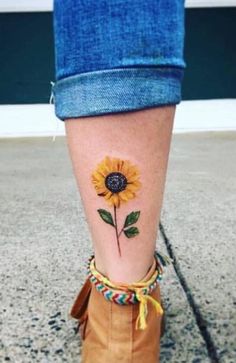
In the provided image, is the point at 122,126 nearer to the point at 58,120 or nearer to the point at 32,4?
the point at 58,120

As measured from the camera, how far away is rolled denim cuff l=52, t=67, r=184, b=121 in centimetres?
63

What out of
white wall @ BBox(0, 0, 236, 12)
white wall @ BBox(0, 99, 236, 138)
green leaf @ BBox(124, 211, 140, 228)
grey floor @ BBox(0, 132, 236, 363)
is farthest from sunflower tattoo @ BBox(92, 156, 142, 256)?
white wall @ BBox(0, 0, 236, 12)

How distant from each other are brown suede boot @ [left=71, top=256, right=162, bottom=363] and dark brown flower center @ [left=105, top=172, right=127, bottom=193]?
0.15 m

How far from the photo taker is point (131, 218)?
0.68 meters

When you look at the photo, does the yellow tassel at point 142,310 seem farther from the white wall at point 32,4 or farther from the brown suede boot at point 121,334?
the white wall at point 32,4

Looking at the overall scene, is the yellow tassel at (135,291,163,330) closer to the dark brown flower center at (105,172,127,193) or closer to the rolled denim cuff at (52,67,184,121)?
the dark brown flower center at (105,172,127,193)

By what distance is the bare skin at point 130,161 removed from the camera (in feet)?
2.12

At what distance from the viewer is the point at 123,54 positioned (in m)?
0.63

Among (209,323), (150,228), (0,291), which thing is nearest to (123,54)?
(150,228)

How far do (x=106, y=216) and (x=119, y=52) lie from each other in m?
0.22

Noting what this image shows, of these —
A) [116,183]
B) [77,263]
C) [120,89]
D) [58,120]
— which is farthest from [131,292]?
[58,120]

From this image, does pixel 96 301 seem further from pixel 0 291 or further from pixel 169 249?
pixel 169 249

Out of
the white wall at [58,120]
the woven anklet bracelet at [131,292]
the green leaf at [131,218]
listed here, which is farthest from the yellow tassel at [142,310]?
the white wall at [58,120]

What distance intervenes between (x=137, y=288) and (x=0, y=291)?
45 centimetres
